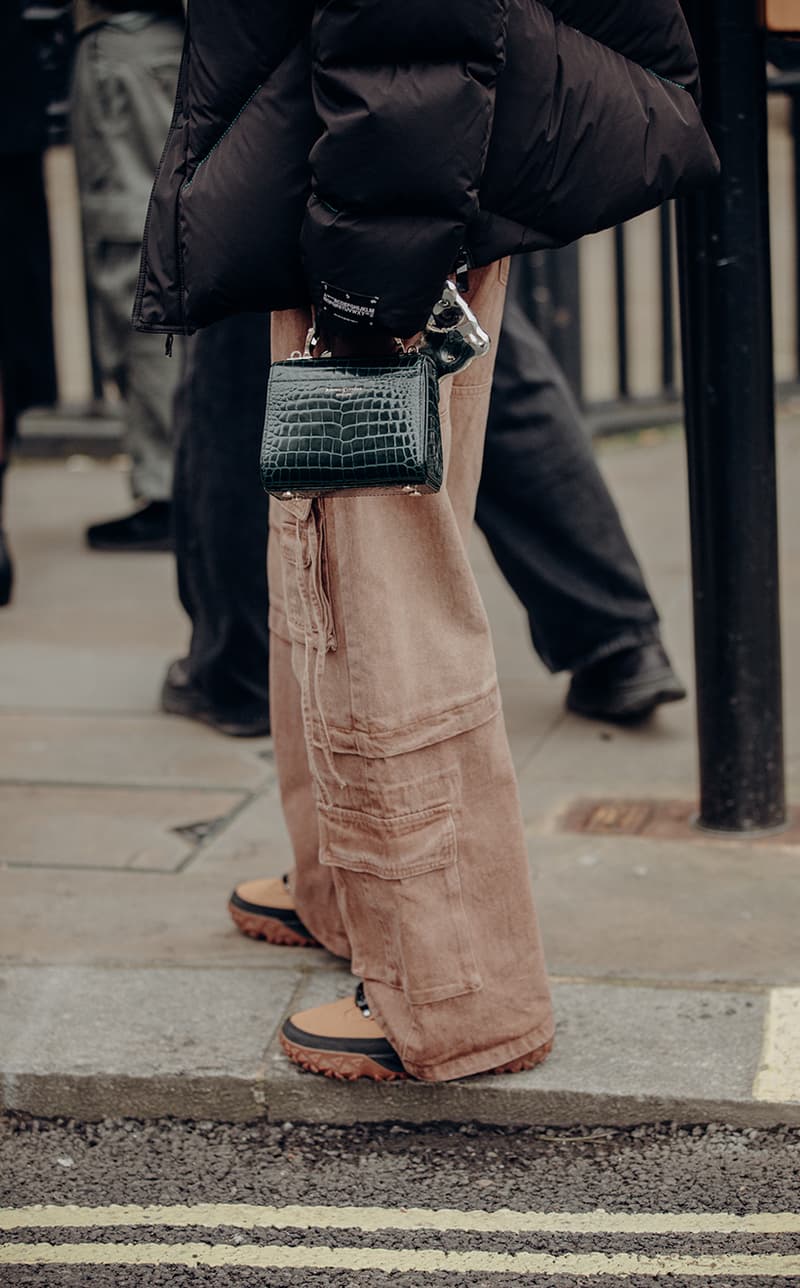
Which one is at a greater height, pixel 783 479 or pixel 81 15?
pixel 81 15

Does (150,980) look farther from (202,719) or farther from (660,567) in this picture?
(660,567)

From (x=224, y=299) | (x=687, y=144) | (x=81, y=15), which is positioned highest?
(x=81, y=15)

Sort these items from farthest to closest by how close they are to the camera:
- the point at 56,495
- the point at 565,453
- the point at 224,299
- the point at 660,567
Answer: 1. the point at 56,495
2. the point at 660,567
3. the point at 565,453
4. the point at 224,299

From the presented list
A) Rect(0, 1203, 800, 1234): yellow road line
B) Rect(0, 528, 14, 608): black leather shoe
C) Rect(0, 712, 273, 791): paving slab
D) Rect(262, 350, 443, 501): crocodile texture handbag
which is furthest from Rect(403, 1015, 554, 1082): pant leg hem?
Rect(0, 528, 14, 608): black leather shoe

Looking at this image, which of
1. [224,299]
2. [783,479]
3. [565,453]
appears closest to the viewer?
[224,299]

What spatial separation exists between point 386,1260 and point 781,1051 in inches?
27.1

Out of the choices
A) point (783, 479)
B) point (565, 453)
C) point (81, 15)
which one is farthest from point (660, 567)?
point (81, 15)

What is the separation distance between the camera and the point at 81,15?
5.18 meters

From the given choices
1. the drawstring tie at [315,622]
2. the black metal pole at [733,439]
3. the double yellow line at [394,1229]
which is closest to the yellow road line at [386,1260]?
the double yellow line at [394,1229]

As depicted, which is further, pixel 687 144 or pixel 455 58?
pixel 687 144

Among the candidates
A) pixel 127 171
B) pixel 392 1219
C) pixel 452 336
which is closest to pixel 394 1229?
pixel 392 1219

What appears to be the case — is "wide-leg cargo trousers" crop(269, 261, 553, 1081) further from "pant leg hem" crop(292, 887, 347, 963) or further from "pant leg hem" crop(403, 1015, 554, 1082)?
"pant leg hem" crop(292, 887, 347, 963)

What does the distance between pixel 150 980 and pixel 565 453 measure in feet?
5.20

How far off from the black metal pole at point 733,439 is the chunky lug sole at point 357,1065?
952 millimetres
